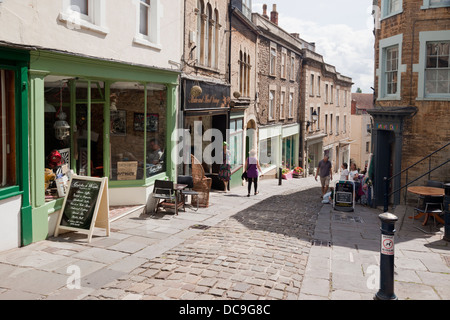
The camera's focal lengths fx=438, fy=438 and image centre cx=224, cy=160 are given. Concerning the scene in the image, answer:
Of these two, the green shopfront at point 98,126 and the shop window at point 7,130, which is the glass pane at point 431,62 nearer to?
the green shopfront at point 98,126

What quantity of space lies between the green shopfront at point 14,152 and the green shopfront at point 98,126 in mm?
170

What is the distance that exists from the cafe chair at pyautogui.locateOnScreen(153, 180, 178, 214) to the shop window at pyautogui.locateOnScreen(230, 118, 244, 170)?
7.78 meters

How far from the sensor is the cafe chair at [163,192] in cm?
1080

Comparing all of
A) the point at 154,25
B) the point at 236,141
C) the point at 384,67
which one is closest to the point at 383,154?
the point at 384,67

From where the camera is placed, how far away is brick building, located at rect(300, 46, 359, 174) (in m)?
32.5

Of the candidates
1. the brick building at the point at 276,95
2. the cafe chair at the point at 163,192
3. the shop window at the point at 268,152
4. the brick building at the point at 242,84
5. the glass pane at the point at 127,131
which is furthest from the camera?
the shop window at the point at 268,152

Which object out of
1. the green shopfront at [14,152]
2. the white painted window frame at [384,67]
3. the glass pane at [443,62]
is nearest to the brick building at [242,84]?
the white painted window frame at [384,67]

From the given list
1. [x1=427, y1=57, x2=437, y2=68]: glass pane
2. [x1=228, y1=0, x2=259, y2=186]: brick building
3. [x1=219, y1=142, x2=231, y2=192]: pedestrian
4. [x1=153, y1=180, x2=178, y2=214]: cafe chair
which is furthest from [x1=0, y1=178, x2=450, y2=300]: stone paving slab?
A: [x1=228, y1=0, x2=259, y2=186]: brick building

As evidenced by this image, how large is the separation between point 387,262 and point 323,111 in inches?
1289

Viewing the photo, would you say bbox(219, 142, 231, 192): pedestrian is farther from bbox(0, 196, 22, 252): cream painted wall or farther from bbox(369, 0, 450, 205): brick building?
bbox(0, 196, 22, 252): cream painted wall

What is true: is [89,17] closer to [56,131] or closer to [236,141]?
[56,131]

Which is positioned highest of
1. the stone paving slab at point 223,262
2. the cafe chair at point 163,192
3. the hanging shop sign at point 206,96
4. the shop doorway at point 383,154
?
the hanging shop sign at point 206,96

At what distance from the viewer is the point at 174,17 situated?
12.0 m
